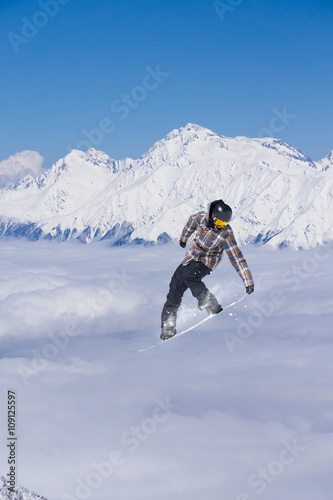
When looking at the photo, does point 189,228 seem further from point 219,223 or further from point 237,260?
point 237,260

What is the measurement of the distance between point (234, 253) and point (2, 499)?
685ft

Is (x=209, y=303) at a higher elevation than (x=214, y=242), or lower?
lower

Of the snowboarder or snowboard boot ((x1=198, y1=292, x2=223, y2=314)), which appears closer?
the snowboarder

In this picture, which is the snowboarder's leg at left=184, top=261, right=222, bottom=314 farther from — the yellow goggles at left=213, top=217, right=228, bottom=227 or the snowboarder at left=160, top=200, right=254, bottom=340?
the yellow goggles at left=213, top=217, right=228, bottom=227

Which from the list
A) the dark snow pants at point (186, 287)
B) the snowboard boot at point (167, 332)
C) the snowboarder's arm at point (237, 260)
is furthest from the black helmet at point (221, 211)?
the snowboard boot at point (167, 332)

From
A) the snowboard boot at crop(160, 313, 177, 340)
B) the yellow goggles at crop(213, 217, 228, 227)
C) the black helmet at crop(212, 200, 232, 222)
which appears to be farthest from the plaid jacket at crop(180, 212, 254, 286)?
the snowboard boot at crop(160, 313, 177, 340)

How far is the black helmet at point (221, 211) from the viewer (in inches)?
289

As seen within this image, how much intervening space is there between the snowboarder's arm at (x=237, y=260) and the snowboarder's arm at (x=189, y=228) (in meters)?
0.70

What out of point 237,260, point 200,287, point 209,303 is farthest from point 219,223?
point 209,303

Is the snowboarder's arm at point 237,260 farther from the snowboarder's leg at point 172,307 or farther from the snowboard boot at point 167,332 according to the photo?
the snowboard boot at point 167,332

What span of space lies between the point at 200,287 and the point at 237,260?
1.11 m

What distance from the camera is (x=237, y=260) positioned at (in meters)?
8.58

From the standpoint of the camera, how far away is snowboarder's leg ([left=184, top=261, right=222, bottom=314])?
29.7 ft

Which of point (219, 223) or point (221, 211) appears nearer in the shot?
point (221, 211)
